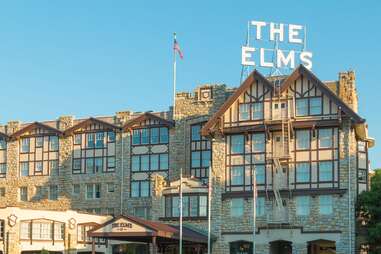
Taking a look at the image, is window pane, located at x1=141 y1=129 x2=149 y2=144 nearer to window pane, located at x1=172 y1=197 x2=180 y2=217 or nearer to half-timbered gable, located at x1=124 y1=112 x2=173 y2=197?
half-timbered gable, located at x1=124 y1=112 x2=173 y2=197

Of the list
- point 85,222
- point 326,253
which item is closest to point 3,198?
point 85,222

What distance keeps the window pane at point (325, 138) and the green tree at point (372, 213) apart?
5523 mm

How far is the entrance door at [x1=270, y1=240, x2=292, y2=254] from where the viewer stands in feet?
239

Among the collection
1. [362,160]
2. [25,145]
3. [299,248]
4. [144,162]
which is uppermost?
[25,145]

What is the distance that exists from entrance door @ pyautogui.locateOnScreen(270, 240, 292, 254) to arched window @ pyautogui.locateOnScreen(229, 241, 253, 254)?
2.15 meters

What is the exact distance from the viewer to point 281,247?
246 ft

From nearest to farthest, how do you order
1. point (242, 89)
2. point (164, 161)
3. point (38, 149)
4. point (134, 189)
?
point (242, 89) → point (164, 161) → point (134, 189) → point (38, 149)

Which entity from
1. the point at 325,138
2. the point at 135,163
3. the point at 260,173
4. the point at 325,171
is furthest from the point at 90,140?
the point at 325,171

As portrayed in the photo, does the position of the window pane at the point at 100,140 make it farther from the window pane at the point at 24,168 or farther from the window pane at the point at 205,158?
the window pane at the point at 205,158

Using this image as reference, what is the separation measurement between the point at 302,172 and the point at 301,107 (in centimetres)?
605

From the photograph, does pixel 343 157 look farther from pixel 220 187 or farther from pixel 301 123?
pixel 220 187

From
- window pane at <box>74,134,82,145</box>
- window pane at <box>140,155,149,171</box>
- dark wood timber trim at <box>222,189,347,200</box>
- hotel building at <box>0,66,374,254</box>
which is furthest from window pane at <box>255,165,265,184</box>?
window pane at <box>74,134,82,145</box>

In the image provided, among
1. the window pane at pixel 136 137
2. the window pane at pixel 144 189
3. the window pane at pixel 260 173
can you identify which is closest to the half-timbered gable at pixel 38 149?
the window pane at pixel 136 137

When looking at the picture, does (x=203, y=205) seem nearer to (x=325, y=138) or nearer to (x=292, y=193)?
(x=292, y=193)
